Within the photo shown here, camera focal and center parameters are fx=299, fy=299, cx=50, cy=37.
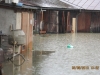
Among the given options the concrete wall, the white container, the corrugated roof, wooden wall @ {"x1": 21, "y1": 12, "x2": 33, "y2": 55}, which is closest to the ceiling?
the corrugated roof

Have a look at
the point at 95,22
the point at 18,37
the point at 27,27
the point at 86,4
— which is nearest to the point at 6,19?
the point at 18,37

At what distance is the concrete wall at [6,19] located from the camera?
48.4 feet

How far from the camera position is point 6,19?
49.2 feet

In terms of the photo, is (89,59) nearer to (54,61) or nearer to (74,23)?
(54,61)

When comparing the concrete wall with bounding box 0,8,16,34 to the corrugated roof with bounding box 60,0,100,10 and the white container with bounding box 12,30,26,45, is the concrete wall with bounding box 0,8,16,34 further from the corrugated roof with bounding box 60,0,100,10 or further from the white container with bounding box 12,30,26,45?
the corrugated roof with bounding box 60,0,100,10

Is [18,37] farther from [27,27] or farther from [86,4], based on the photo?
[86,4]

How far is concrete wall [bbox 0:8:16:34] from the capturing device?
14.8m

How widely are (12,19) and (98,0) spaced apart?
83.5 ft

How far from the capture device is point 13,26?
49.7 feet

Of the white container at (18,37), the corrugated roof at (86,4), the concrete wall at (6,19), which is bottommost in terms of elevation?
the white container at (18,37)

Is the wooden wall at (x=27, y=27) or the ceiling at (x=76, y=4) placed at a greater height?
the ceiling at (x=76, y=4)

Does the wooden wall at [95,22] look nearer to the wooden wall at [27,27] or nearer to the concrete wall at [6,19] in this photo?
the wooden wall at [27,27]

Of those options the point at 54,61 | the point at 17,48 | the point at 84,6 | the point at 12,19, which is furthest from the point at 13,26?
the point at 84,6

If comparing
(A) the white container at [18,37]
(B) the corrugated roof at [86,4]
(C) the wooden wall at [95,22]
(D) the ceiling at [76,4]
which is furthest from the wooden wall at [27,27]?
(C) the wooden wall at [95,22]
